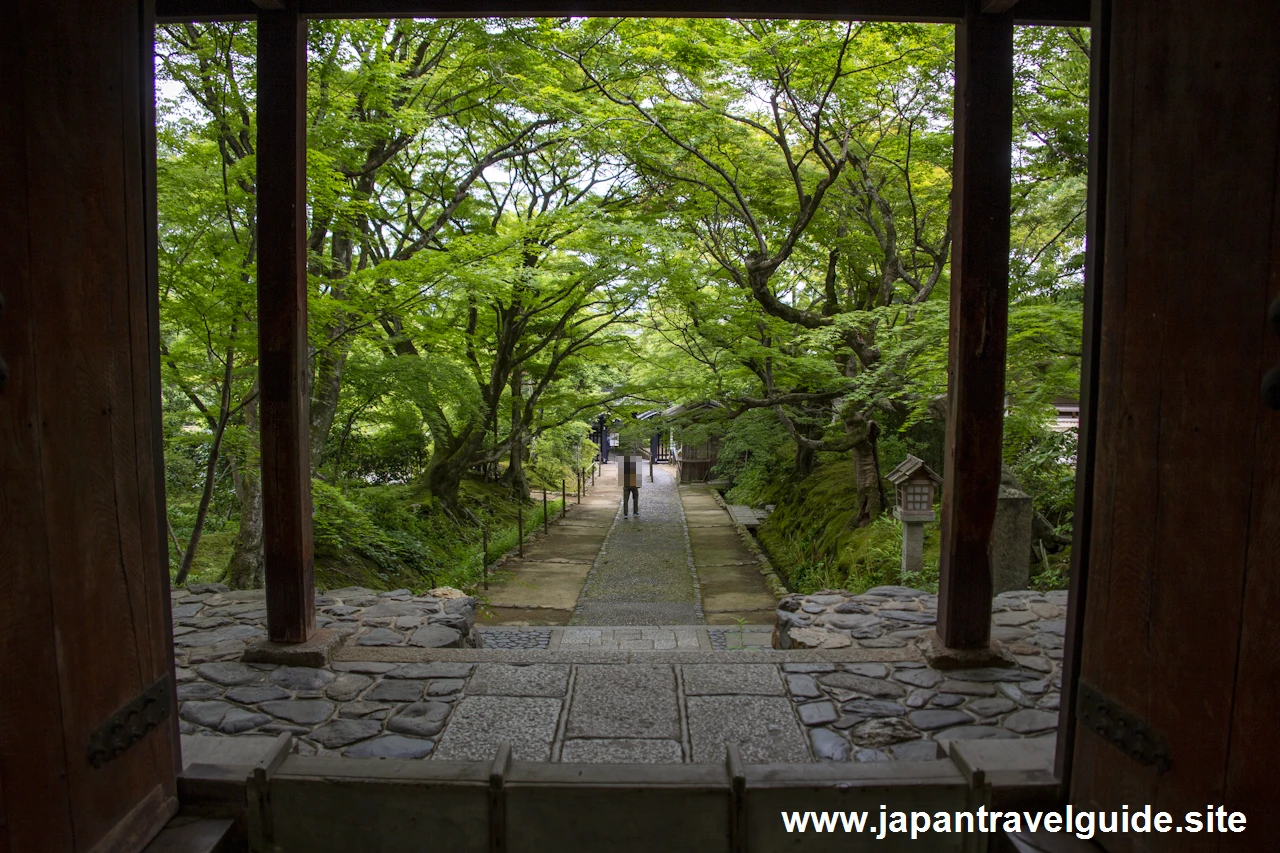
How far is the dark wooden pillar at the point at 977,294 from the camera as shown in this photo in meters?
3.24

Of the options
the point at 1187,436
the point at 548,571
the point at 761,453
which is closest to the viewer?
the point at 1187,436

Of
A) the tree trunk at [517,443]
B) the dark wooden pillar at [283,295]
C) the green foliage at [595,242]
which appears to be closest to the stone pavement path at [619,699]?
the dark wooden pillar at [283,295]

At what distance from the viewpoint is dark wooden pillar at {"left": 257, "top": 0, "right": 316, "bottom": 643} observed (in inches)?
129

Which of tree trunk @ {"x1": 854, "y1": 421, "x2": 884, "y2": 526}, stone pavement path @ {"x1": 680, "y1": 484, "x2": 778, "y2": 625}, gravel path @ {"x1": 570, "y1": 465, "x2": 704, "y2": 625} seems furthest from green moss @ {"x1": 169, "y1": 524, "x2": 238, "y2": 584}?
tree trunk @ {"x1": 854, "y1": 421, "x2": 884, "y2": 526}

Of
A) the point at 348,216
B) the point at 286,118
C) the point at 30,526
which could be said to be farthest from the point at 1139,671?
the point at 348,216

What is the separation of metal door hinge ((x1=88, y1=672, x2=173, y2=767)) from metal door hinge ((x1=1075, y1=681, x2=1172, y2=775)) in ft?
9.50

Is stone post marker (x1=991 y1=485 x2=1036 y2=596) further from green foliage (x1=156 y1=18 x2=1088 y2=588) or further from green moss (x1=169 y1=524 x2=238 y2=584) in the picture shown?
green moss (x1=169 y1=524 x2=238 y2=584)

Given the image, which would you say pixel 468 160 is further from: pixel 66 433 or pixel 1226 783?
pixel 1226 783

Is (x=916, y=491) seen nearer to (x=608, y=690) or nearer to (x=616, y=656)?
(x=616, y=656)

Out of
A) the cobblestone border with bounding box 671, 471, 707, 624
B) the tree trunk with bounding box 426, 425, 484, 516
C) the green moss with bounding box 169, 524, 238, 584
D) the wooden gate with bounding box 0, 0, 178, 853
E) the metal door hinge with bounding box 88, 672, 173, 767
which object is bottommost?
the cobblestone border with bounding box 671, 471, 707, 624

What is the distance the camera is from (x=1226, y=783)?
1.68 metres

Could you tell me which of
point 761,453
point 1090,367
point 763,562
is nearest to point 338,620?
point 1090,367

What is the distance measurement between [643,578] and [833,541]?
281 cm

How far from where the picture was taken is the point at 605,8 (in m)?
3.27
